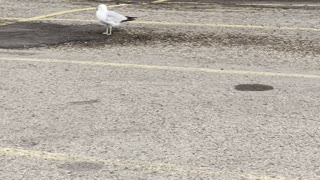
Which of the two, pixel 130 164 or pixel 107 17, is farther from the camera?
pixel 107 17

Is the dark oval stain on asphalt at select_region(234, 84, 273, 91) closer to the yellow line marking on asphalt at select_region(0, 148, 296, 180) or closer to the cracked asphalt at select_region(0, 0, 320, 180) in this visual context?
the cracked asphalt at select_region(0, 0, 320, 180)

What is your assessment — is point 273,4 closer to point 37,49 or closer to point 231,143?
point 37,49

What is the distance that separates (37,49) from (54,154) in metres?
4.46

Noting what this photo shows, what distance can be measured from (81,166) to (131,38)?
5.35m

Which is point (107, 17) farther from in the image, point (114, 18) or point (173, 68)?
point (173, 68)

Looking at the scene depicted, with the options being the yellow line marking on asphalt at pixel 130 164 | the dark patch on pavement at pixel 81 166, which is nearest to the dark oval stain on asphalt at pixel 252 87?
the yellow line marking on asphalt at pixel 130 164

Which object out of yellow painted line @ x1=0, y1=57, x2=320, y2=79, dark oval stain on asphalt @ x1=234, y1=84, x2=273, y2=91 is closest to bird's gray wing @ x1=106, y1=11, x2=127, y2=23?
yellow painted line @ x1=0, y1=57, x2=320, y2=79

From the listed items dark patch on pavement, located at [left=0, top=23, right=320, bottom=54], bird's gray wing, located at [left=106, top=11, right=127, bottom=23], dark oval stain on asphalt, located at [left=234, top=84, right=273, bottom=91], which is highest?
bird's gray wing, located at [left=106, top=11, right=127, bottom=23]

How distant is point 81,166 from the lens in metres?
5.27

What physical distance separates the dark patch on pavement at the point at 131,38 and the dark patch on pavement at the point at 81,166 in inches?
187

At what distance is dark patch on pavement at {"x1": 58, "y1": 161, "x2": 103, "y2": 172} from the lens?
5.20 metres

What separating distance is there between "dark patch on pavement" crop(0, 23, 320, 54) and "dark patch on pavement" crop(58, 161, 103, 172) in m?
4.75

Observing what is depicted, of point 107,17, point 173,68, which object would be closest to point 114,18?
point 107,17

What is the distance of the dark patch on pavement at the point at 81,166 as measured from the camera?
17.1 feet
